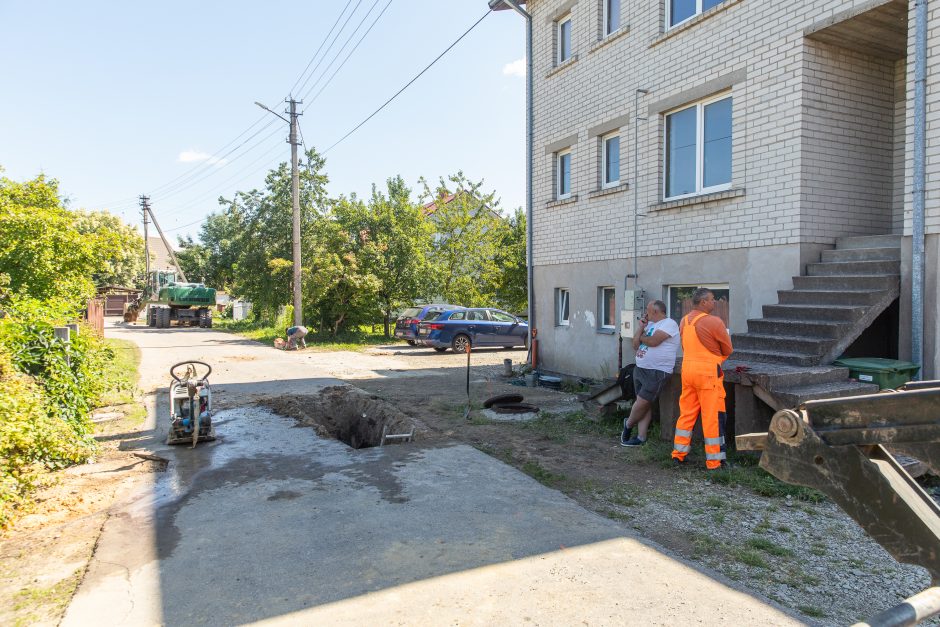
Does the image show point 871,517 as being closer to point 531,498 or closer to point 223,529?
point 531,498

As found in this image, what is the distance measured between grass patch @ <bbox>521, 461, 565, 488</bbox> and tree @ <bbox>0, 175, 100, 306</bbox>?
801 cm

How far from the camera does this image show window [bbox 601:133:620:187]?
36.2 feet

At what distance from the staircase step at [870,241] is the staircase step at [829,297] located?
3.01 ft

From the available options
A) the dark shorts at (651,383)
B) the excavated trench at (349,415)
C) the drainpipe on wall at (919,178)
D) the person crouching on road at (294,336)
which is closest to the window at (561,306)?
the excavated trench at (349,415)

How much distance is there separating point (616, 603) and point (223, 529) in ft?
9.49

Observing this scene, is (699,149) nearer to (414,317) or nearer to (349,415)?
(349,415)

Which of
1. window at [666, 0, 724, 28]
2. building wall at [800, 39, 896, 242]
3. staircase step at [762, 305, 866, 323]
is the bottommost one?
staircase step at [762, 305, 866, 323]

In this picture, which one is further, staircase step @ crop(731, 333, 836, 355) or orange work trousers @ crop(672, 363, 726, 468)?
staircase step @ crop(731, 333, 836, 355)

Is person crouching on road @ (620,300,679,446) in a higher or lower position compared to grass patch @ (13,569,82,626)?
higher

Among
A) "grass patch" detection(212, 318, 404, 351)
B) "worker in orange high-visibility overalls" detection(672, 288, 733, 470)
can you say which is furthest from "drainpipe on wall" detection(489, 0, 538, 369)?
"grass patch" detection(212, 318, 404, 351)

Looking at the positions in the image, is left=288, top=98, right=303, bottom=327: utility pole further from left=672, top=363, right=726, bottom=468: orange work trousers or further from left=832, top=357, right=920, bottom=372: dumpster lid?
left=832, top=357, right=920, bottom=372: dumpster lid

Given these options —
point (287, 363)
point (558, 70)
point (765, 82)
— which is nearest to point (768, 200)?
point (765, 82)

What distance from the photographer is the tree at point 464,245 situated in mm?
26766

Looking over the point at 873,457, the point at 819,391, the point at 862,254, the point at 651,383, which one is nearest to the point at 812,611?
the point at 873,457
